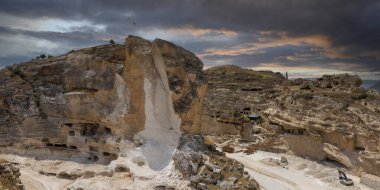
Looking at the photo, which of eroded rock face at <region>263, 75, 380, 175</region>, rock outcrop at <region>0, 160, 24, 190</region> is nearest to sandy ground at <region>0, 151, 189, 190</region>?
rock outcrop at <region>0, 160, 24, 190</region>

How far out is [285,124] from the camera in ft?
108

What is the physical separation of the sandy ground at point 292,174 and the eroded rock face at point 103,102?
19.8 ft

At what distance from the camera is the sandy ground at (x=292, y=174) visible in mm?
25156

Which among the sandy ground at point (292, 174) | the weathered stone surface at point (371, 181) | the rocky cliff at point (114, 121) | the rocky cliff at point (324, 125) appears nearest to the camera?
the rocky cliff at point (114, 121)

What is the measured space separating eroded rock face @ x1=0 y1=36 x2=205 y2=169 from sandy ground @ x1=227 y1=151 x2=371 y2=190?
604 cm

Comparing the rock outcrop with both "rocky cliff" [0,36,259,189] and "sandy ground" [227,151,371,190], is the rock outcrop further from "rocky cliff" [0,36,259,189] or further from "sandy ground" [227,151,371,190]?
"sandy ground" [227,151,371,190]

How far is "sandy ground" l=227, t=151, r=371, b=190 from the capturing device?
25156 millimetres

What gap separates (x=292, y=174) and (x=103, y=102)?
539 inches

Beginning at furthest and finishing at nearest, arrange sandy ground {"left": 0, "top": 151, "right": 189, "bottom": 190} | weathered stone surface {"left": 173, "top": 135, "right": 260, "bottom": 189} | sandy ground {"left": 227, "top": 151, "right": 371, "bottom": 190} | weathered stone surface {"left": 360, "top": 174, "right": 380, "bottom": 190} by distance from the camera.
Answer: sandy ground {"left": 227, "top": 151, "right": 371, "bottom": 190} < weathered stone surface {"left": 360, "top": 174, "right": 380, "bottom": 190} < sandy ground {"left": 0, "top": 151, "right": 189, "bottom": 190} < weathered stone surface {"left": 173, "top": 135, "right": 260, "bottom": 189}

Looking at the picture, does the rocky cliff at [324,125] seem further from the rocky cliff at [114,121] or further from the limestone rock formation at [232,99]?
the rocky cliff at [114,121]

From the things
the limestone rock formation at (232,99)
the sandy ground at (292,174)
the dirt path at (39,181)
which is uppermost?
the limestone rock formation at (232,99)

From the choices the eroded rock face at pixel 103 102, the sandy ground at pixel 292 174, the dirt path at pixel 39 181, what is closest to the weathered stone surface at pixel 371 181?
the sandy ground at pixel 292 174

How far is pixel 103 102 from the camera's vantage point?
25.0 m

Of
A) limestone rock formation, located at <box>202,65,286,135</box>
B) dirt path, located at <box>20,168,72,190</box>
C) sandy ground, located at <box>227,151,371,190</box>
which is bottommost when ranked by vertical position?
sandy ground, located at <box>227,151,371,190</box>
